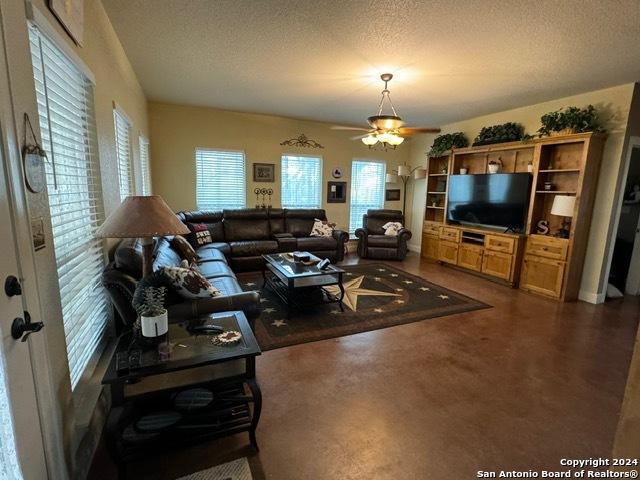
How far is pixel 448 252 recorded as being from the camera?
555 cm

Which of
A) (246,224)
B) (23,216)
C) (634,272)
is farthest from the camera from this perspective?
(246,224)

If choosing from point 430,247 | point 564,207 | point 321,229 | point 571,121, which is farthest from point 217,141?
point 564,207

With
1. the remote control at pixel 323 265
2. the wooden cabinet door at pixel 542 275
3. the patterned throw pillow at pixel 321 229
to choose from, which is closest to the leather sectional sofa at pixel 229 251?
the patterned throw pillow at pixel 321 229

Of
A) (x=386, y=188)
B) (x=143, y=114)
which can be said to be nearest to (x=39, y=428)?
(x=143, y=114)

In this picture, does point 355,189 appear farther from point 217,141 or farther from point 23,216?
point 23,216

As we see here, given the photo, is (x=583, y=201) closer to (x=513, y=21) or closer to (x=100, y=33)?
(x=513, y=21)

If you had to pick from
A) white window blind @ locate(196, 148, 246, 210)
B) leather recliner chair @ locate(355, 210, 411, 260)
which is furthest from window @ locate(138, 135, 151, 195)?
leather recliner chair @ locate(355, 210, 411, 260)

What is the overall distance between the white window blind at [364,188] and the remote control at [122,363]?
5.70 metres

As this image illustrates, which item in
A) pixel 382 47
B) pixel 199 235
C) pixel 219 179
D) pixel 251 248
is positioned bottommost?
pixel 251 248

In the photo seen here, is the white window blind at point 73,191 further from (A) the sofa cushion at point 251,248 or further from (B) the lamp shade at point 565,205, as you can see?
(B) the lamp shade at point 565,205

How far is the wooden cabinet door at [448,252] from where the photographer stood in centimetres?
542

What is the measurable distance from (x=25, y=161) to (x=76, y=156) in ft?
2.69

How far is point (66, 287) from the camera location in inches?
62.1

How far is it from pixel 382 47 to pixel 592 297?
4043 mm
